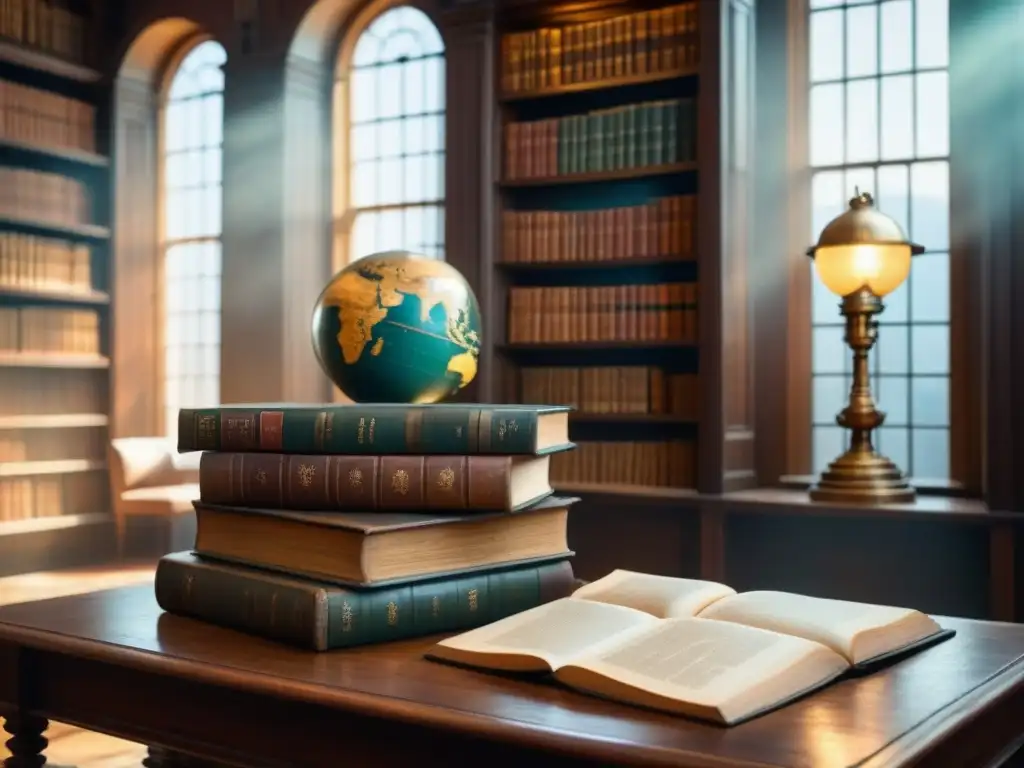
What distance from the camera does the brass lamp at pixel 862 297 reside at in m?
4.39

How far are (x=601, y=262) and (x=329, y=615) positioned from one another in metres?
4.12

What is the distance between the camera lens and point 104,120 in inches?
292

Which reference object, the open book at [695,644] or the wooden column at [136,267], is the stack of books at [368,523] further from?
the wooden column at [136,267]

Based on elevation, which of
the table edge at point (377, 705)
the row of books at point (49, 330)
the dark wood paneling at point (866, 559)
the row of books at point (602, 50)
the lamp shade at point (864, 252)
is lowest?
the dark wood paneling at point (866, 559)

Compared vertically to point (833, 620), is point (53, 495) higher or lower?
lower

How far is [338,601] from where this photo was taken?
1396 millimetres

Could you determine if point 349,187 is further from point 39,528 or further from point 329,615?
point 329,615

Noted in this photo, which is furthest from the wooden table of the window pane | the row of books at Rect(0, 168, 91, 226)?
the row of books at Rect(0, 168, 91, 226)

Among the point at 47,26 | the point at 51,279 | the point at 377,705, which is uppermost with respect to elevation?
the point at 47,26

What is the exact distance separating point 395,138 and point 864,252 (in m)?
3.18

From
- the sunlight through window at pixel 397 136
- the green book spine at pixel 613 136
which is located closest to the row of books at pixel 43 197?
the sunlight through window at pixel 397 136

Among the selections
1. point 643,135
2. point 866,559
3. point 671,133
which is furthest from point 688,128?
point 866,559

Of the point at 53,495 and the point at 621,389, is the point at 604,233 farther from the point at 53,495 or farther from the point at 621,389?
the point at 53,495

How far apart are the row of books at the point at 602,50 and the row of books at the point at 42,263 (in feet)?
10.2
